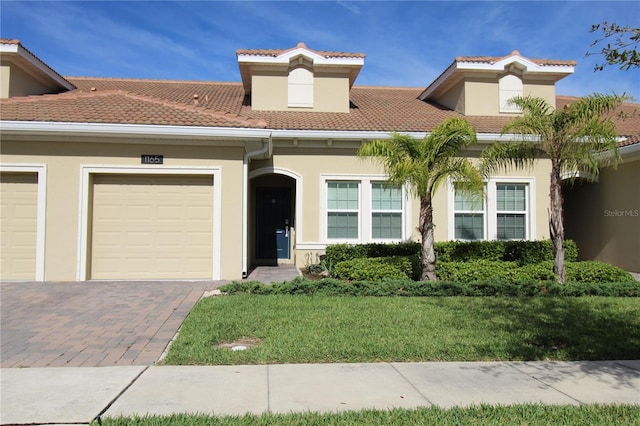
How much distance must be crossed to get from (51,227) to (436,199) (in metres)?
9.61

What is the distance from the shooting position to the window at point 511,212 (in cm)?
1321

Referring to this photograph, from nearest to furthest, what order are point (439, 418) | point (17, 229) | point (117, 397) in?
1. point (439, 418)
2. point (117, 397)
3. point (17, 229)

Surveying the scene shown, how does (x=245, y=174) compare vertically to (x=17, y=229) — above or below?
above

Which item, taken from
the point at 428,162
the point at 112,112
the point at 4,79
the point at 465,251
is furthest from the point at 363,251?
the point at 4,79

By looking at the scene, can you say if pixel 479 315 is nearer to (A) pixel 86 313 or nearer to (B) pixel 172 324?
(B) pixel 172 324

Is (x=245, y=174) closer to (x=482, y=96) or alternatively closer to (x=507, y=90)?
(x=482, y=96)

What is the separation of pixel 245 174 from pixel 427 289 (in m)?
4.86

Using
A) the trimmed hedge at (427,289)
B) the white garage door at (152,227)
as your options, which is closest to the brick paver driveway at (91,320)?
the white garage door at (152,227)

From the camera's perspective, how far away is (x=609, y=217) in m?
13.3

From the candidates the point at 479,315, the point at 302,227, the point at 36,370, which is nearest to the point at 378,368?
the point at 479,315

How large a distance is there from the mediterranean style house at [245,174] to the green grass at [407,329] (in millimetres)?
3343

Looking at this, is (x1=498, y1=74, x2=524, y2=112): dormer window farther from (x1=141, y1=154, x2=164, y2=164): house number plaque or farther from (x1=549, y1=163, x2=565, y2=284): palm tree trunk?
(x1=141, y1=154, x2=164, y2=164): house number plaque

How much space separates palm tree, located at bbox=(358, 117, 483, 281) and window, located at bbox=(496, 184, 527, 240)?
159 inches

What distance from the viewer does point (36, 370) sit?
482cm
